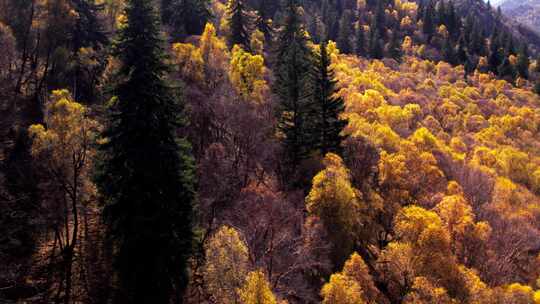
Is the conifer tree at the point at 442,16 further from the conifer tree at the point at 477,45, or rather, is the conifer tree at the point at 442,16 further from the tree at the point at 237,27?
the tree at the point at 237,27

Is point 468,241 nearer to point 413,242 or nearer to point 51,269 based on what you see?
point 413,242

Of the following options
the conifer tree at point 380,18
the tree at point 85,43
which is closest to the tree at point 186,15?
the tree at point 85,43

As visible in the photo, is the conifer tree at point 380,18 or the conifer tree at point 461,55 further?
the conifer tree at point 380,18

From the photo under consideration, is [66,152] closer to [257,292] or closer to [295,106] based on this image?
[257,292]

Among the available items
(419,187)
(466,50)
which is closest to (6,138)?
(419,187)

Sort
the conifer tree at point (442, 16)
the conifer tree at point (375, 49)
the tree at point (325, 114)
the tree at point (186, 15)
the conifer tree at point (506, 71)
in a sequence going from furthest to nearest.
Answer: the conifer tree at point (442, 16) < the conifer tree at point (506, 71) < the conifer tree at point (375, 49) < the tree at point (186, 15) < the tree at point (325, 114)

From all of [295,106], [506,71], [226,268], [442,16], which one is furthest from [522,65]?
[226,268]

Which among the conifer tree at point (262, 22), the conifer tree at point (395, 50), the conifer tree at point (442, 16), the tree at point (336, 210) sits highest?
the conifer tree at point (442, 16)
